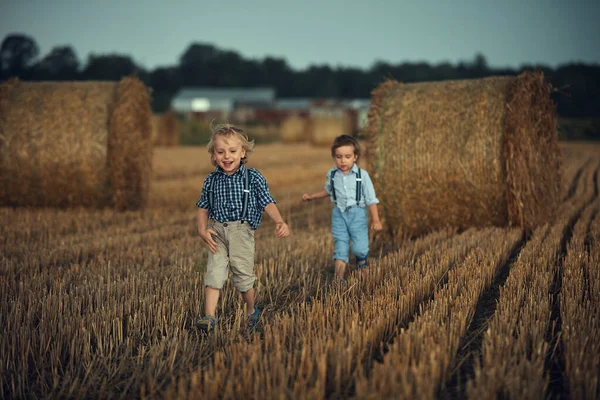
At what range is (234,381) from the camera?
2.97 m

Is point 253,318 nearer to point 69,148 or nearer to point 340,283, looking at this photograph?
point 340,283

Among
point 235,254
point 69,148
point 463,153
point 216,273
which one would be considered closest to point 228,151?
point 235,254

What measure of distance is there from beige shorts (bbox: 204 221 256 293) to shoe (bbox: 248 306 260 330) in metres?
0.19

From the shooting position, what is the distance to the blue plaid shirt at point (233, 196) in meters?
4.18

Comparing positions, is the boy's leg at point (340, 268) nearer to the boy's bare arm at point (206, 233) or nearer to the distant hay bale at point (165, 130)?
the boy's bare arm at point (206, 233)

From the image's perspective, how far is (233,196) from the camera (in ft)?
13.7

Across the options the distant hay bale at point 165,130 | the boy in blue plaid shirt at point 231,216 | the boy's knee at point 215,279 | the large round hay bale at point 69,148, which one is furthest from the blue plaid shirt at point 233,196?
the distant hay bale at point 165,130

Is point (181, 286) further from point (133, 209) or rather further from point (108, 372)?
point (133, 209)

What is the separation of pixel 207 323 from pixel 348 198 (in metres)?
2.13

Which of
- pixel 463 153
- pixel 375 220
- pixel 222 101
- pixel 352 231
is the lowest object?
pixel 352 231

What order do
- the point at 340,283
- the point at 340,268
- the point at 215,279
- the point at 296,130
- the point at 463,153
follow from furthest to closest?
the point at 296,130 < the point at 463,153 < the point at 340,268 < the point at 340,283 < the point at 215,279

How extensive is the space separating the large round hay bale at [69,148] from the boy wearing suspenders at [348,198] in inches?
185

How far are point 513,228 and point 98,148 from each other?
6127 mm

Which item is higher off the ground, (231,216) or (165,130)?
(165,130)
